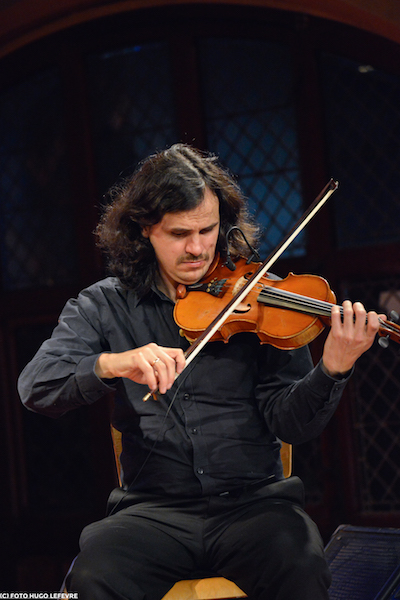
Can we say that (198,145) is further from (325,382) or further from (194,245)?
(325,382)

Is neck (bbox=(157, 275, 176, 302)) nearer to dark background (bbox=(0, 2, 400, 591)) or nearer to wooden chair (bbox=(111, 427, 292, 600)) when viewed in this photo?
wooden chair (bbox=(111, 427, 292, 600))

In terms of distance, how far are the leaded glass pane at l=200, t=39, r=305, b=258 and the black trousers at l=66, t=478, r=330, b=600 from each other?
1.73m

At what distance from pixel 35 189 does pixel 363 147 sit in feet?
5.67

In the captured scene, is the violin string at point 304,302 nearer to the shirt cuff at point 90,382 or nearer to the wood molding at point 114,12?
the shirt cuff at point 90,382

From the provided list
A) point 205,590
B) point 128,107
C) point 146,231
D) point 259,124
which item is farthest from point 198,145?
point 205,590

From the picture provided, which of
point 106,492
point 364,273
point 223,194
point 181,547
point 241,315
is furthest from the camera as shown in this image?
point 106,492

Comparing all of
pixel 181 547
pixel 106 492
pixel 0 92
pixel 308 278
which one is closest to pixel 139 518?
pixel 181 547

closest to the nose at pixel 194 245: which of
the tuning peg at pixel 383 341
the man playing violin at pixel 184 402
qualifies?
the man playing violin at pixel 184 402

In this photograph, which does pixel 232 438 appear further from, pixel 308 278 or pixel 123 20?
pixel 123 20

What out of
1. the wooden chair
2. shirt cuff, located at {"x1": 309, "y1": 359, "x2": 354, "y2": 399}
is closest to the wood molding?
shirt cuff, located at {"x1": 309, "y1": 359, "x2": 354, "y2": 399}

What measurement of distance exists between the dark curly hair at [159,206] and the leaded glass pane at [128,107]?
1.34m

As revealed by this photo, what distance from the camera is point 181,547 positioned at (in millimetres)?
1690

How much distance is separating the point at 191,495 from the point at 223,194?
90cm

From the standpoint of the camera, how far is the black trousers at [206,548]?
1538mm
